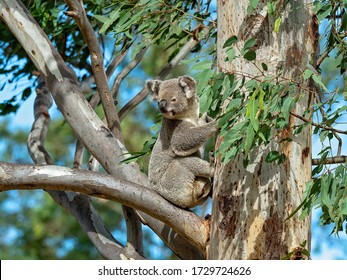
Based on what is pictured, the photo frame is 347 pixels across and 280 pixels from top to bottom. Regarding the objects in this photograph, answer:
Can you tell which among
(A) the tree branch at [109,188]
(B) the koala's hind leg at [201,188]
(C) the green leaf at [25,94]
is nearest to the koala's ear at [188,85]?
(B) the koala's hind leg at [201,188]

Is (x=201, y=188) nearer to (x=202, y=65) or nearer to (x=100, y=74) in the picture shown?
(x=100, y=74)

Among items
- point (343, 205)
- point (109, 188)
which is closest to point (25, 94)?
point (109, 188)

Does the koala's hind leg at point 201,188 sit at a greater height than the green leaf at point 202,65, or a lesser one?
greater

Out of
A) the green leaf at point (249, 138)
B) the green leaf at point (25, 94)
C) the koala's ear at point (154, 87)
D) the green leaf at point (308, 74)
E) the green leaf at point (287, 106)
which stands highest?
the green leaf at point (25, 94)

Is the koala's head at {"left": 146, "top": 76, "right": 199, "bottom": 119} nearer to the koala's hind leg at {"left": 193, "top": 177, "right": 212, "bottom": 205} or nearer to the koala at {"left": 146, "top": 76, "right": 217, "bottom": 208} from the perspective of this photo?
the koala at {"left": 146, "top": 76, "right": 217, "bottom": 208}

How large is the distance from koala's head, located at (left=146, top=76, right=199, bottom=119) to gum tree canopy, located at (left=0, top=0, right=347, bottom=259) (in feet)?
0.92

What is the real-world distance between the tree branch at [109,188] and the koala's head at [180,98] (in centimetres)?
94

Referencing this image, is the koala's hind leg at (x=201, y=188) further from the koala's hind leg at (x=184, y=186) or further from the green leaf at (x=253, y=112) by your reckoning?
the green leaf at (x=253, y=112)

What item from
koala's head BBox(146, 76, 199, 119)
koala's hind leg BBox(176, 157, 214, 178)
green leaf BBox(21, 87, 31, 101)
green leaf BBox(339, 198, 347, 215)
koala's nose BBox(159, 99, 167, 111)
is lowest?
green leaf BBox(339, 198, 347, 215)

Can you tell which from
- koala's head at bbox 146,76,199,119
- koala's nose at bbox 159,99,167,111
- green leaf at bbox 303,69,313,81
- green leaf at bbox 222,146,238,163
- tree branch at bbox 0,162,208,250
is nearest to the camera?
green leaf at bbox 303,69,313,81

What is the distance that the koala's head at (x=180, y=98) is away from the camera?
4641 mm

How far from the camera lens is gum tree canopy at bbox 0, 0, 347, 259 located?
10.4 feet

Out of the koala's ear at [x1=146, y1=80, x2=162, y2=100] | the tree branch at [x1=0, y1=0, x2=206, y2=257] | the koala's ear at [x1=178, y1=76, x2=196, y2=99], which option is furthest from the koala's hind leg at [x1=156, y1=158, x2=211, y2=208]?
the koala's ear at [x1=146, y1=80, x2=162, y2=100]
